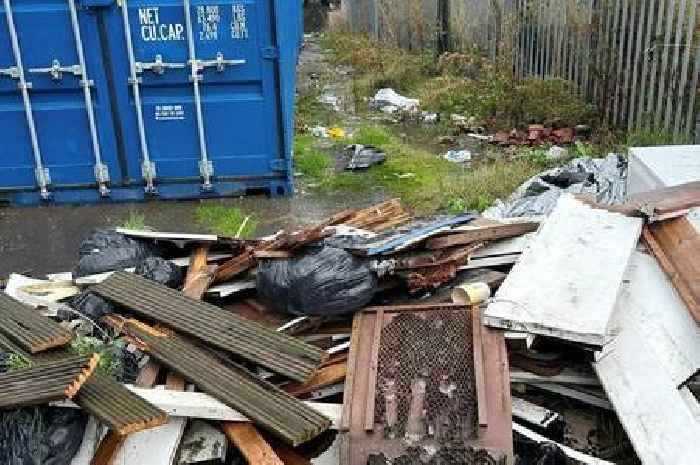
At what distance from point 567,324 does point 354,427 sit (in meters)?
1.01

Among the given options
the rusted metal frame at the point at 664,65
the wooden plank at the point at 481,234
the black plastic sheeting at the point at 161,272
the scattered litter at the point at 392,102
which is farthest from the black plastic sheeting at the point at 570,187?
the scattered litter at the point at 392,102

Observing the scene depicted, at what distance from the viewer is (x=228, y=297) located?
4312 millimetres

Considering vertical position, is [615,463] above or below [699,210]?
below

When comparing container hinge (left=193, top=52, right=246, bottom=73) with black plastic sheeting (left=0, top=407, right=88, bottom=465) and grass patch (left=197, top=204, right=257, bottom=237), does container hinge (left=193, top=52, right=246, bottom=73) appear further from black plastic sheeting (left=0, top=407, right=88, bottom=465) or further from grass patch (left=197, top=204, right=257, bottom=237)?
black plastic sheeting (left=0, top=407, right=88, bottom=465)

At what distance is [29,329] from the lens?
11.9 ft

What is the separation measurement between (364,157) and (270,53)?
1.72m

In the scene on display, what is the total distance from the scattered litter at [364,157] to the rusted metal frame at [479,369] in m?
4.09

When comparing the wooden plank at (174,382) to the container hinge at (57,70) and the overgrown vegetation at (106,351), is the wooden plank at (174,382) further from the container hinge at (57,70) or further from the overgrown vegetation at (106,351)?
the container hinge at (57,70)

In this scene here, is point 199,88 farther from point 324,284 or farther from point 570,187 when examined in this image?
point 324,284

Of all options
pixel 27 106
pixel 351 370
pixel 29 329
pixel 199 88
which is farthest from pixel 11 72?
pixel 351 370

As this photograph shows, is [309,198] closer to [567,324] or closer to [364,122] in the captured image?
[364,122]

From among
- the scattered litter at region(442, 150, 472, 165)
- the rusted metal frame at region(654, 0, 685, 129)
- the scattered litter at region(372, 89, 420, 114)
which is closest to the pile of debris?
the rusted metal frame at region(654, 0, 685, 129)

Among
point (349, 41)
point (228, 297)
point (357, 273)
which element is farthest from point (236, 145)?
point (349, 41)

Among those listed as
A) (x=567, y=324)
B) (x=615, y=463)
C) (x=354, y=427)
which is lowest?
(x=615, y=463)
